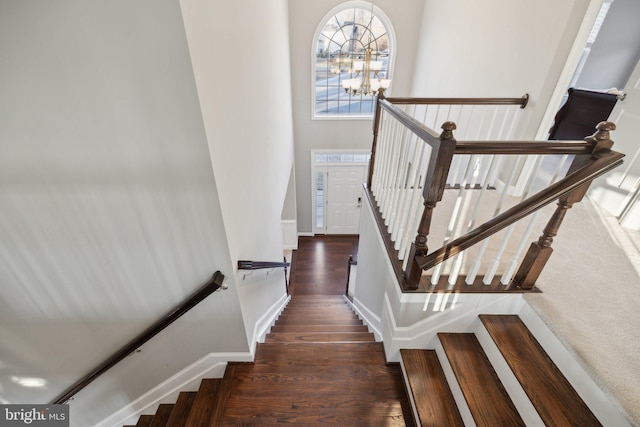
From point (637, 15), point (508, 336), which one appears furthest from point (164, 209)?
point (637, 15)

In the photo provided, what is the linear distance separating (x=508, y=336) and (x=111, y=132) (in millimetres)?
2210

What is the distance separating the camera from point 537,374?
1372 mm

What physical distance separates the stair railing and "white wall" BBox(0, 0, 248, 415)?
3.42 ft

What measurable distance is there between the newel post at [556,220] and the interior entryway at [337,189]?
A: 4.68 m

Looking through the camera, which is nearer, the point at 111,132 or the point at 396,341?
the point at 111,132

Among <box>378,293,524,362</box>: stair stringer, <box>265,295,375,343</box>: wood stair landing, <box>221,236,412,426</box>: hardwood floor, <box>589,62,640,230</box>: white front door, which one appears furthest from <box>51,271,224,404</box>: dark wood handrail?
<box>589,62,640,230</box>: white front door

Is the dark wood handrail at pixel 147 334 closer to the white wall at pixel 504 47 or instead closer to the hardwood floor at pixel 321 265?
the white wall at pixel 504 47

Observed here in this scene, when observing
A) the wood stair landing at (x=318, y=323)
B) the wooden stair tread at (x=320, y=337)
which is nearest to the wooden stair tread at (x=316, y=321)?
the wood stair landing at (x=318, y=323)

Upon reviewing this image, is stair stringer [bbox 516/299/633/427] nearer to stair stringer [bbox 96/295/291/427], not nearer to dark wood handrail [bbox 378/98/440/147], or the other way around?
dark wood handrail [bbox 378/98/440/147]

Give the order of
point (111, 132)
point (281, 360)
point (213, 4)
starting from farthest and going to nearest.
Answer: point (281, 360) < point (213, 4) < point (111, 132)

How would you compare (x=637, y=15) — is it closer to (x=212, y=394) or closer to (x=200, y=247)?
(x=200, y=247)

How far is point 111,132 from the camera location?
3.62 ft

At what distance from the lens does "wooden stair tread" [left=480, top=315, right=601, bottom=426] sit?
48.0 inches

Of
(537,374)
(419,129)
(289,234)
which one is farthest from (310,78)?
(537,374)
